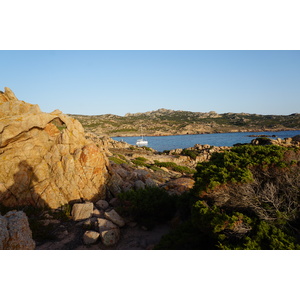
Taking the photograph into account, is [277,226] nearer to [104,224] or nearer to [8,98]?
[104,224]

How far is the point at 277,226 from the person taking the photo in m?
5.74

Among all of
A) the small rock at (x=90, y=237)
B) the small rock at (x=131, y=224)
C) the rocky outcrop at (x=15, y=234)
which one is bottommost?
the small rock at (x=131, y=224)

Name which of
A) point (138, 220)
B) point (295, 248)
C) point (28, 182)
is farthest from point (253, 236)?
point (28, 182)

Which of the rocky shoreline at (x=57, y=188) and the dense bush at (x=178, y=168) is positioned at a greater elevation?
the rocky shoreline at (x=57, y=188)

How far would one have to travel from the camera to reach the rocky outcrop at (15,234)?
609 centimetres

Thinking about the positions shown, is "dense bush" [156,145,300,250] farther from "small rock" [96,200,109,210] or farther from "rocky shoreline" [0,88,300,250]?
"small rock" [96,200,109,210]

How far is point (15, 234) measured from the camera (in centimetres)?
637

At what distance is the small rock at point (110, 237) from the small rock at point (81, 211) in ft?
6.18

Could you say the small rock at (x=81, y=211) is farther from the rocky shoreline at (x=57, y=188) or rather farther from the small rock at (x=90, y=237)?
the small rock at (x=90, y=237)

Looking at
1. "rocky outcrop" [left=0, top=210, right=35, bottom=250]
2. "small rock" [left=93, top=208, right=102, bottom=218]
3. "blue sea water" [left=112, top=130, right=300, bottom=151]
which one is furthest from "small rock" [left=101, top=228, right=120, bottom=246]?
"blue sea water" [left=112, top=130, right=300, bottom=151]

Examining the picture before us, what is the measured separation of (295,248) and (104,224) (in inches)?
241

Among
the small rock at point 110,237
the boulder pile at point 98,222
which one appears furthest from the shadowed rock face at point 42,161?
the small rock at point 110,237

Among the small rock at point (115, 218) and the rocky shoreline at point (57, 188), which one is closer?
the rocky shoreline at point (57, 188)

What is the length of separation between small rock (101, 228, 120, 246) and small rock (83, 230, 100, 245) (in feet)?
0.83
